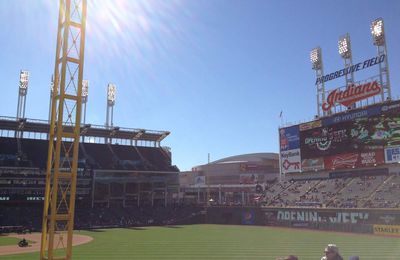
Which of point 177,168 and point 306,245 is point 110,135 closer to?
point 177,168

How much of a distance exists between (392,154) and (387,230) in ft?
32.6

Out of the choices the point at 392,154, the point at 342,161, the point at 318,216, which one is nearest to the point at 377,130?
the point at 392,154

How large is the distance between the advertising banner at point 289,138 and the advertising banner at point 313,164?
2602 mm

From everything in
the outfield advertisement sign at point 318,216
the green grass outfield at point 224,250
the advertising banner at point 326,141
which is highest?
the advertising banner at point 326,141

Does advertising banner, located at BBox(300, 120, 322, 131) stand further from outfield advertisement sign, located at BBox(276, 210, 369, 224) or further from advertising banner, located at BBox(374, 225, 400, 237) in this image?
advertising banner, located at BBox(374, 225, 400, 237)

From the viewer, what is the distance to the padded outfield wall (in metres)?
46.8

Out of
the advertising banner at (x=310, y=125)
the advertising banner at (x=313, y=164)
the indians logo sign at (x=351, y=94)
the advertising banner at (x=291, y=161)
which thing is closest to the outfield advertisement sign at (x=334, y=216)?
the advertising banner at (x=313, y=164)

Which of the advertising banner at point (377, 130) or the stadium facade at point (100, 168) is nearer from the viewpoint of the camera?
the advertising banner at point (377, 130)

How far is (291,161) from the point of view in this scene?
60969mm

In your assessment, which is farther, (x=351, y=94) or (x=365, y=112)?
(x=351, y=94)

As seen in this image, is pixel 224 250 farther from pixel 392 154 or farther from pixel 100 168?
pixel 100 168

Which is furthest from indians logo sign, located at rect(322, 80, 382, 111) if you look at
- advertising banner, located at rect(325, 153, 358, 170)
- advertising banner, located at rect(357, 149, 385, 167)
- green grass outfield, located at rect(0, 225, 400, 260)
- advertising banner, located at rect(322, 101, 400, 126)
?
green grass outfield, located at rect(0, 225, 400, 260)

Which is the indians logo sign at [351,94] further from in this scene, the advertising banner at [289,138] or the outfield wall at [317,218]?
the outfield wall at [317,218]

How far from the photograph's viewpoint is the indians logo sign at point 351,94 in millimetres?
49312
